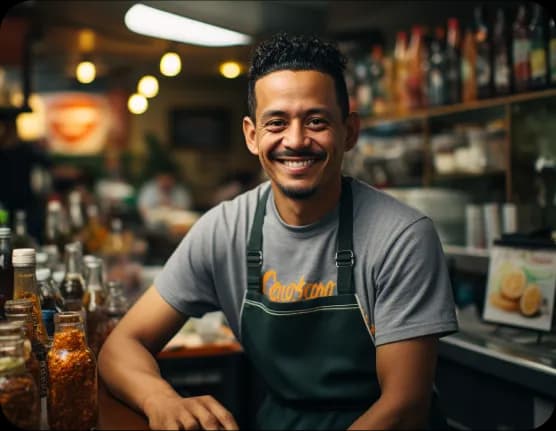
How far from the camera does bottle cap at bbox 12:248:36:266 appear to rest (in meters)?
1.56

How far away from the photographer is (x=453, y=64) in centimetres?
378

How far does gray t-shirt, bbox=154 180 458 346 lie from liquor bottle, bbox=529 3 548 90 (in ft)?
5.08

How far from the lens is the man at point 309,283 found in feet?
5.44

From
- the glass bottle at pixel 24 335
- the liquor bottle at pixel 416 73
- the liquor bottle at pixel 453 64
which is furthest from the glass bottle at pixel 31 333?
the liquor bottle at pixel 416 73

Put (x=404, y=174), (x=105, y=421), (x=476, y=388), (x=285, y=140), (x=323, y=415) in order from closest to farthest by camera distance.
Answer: (x=105, y=421) < (x=285, y=140) < (x=323, y=415) < (x=476, y=388) < (x=404, y=174)

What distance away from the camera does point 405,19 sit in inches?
179

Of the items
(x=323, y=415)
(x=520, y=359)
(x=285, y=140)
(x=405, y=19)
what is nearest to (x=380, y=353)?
(x=323, y=415)

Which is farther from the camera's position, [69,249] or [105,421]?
[69,249]

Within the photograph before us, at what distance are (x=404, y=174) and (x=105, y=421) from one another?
9.65 ft

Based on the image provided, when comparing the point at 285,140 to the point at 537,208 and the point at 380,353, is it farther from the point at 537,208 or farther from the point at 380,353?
the point at 537,208

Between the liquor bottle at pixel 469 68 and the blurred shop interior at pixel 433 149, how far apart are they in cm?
1

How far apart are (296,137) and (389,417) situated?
683 millimetres

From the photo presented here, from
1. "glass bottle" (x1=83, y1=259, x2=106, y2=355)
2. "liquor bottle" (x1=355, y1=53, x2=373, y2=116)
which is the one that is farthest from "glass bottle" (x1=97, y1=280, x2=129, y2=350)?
"liquor bottle" (x1=355, y1=53, x2=373, y2=116)

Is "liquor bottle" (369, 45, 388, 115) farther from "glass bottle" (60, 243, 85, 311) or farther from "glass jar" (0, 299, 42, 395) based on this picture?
"glass jar" (0, 299, 42, 395)
